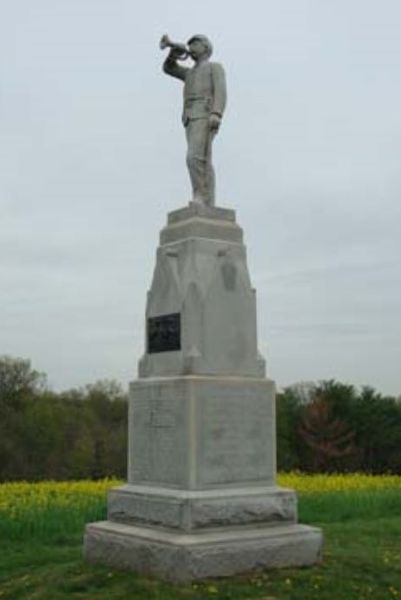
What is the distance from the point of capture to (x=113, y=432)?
41500 mm

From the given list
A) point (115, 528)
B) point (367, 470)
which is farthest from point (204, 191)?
point (367, 470)

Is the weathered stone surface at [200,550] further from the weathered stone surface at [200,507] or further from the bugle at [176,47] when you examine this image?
the bugle at [176,47]

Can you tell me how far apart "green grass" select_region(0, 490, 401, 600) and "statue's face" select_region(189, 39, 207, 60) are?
5.54m

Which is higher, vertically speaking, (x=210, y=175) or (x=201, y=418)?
(x=210, y=175)

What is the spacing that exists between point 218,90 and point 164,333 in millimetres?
2732

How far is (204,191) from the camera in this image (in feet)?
31.3

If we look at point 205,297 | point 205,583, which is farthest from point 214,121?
point 205,583

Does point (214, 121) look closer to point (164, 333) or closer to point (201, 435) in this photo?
point (164, 333)

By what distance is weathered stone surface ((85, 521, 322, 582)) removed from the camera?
766 cm

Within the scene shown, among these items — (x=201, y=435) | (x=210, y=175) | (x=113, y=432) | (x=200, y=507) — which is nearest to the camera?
(x=200, y=507)

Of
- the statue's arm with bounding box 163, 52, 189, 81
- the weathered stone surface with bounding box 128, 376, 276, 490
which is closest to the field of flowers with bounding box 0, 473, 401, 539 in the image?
the weathered stone surface with bounding box 128, 376, 276, 490

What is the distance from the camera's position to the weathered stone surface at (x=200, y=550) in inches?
302

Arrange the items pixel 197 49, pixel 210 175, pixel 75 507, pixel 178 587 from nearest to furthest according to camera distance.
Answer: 1. pixel 178 587
2. pixel 210 175
3. pixel 197 49
4. pixel 75 507

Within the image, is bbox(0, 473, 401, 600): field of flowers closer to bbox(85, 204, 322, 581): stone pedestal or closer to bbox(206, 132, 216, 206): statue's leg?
bbox(85, 204, 322, 581): stone pedestal
